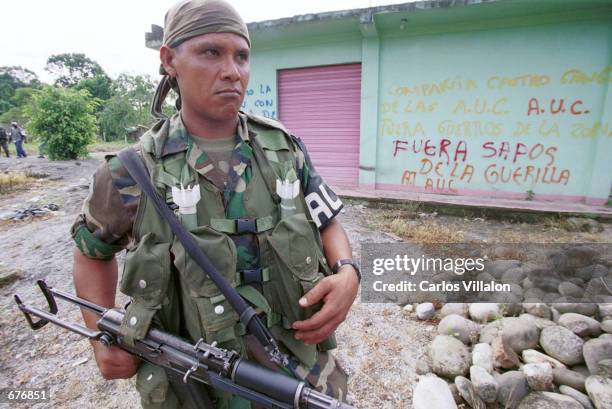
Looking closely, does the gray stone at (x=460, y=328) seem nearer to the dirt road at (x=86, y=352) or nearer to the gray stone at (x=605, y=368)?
the dirt road at (x=86, y=352)

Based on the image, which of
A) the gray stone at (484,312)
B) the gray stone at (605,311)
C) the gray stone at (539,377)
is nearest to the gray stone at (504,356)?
the gray stone at (539,377)

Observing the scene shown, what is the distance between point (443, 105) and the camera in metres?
6.03

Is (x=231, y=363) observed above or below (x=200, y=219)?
below

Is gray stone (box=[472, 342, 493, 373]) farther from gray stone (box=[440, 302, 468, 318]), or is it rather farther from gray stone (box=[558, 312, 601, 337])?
gray stone (box=[558, 312, 601, 337])

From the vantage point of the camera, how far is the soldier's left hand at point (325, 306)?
3.41 feet

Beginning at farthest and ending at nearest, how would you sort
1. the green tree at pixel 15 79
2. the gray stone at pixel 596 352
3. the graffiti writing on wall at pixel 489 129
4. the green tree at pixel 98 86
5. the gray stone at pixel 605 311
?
1. the green tree at pixel 15 79
2. the green tree at pixel 98 86
3. the graffiti writing on wall at pixel 489 129
4. the gray stone at pixel 605 311
5. the gray stone at pixel 596 352

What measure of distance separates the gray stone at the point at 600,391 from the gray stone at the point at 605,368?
61 millimetres

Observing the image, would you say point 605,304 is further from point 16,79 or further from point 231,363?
point 16,79

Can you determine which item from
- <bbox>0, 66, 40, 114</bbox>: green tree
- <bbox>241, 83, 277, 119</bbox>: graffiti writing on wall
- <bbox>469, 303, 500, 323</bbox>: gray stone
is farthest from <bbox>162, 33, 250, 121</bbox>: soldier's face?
<bbox>0, 66, 40, 114</bbox>: green tree

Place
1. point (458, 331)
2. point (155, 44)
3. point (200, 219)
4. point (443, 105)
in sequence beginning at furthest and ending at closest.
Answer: point (155, 44) → point (443, 105) → point (458, 331) → point (200, 219)

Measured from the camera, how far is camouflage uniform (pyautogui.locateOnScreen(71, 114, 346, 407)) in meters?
1.01

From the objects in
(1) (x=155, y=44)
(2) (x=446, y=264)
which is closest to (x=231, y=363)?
(2) (x=446, y=264)

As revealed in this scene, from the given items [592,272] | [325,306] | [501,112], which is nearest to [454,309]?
[592,272]

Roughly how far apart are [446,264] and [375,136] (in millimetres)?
3391
